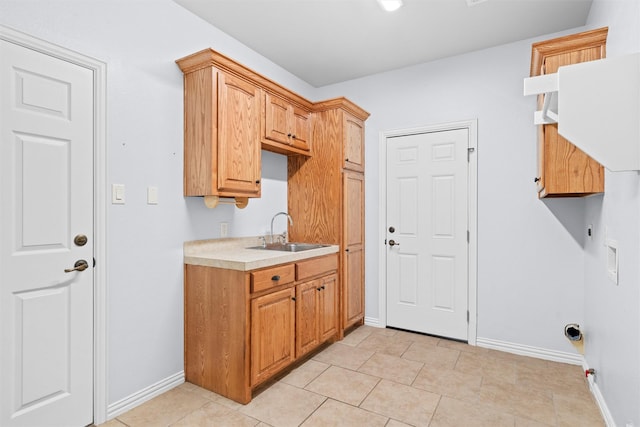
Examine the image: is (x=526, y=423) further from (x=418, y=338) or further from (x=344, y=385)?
(x=418, y=338)

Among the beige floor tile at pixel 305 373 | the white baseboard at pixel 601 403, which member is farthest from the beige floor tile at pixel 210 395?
the white baseboard at pixel 601 403

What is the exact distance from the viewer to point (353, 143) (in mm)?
3455

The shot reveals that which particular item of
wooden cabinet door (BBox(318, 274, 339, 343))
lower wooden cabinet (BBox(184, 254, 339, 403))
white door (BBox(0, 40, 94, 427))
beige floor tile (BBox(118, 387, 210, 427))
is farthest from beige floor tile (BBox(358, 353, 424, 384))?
white door (BBox(0, 40, 94, 427))

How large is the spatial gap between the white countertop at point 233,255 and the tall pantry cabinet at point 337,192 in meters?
0.39

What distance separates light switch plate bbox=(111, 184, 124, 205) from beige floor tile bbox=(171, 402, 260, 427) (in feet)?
4.40

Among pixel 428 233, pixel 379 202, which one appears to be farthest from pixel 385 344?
pixel 379 202

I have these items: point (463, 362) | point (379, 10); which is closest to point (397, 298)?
point (463, 362)

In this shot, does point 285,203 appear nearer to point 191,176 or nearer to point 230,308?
point 191,176

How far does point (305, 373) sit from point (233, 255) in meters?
1.05

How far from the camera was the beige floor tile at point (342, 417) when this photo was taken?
1961mm

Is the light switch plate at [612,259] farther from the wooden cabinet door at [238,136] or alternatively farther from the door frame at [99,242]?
the door frame at [99,242]

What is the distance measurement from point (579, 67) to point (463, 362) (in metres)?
2.29

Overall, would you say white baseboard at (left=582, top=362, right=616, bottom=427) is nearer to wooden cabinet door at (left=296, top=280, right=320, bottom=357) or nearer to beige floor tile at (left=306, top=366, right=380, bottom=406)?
beige floor tile at (left=306, top=366, right=380, bottom=406)

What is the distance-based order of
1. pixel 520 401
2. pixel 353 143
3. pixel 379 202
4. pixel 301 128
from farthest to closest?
pixel 379 202 → pixel 353 143 → pixel 301 128 → pixel 520 401
